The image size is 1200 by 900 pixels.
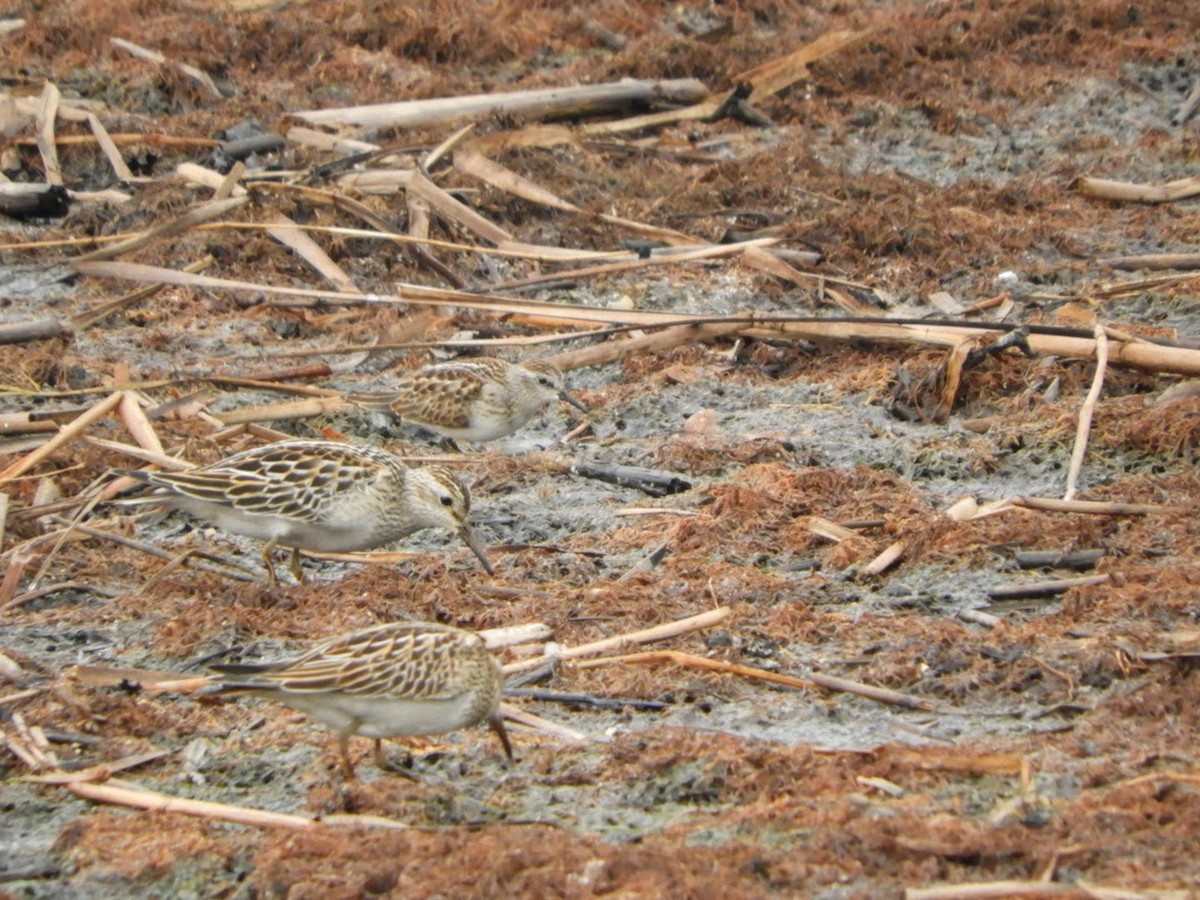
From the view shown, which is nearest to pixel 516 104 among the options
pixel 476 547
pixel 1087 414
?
pixel 1087 414

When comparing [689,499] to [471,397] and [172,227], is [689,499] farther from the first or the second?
[172,227]

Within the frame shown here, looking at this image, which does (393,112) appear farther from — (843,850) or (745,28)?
(843,850)

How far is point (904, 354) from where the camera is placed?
11.0 m

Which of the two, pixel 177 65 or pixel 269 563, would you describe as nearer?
pixel 269 563

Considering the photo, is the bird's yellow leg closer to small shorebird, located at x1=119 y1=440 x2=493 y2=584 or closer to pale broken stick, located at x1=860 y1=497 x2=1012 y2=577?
small shorebird, located at x1=119 y1=440 x2=493 y2=584

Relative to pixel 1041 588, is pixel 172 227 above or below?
below

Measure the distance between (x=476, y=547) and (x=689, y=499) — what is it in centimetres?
143

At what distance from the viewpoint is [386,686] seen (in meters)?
5.88

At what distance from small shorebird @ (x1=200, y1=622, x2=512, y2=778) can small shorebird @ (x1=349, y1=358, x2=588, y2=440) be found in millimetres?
4200

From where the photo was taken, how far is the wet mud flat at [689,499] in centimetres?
553

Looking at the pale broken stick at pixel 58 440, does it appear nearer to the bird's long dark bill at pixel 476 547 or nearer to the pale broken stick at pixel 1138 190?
the bird's long dark bill at pixel 476 547

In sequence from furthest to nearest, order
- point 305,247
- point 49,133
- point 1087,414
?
point 49,133, point 305,247, point 1087,414

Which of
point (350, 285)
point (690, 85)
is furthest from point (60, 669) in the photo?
point (690, 85)

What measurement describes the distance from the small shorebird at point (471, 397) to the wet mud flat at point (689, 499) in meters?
0.29
